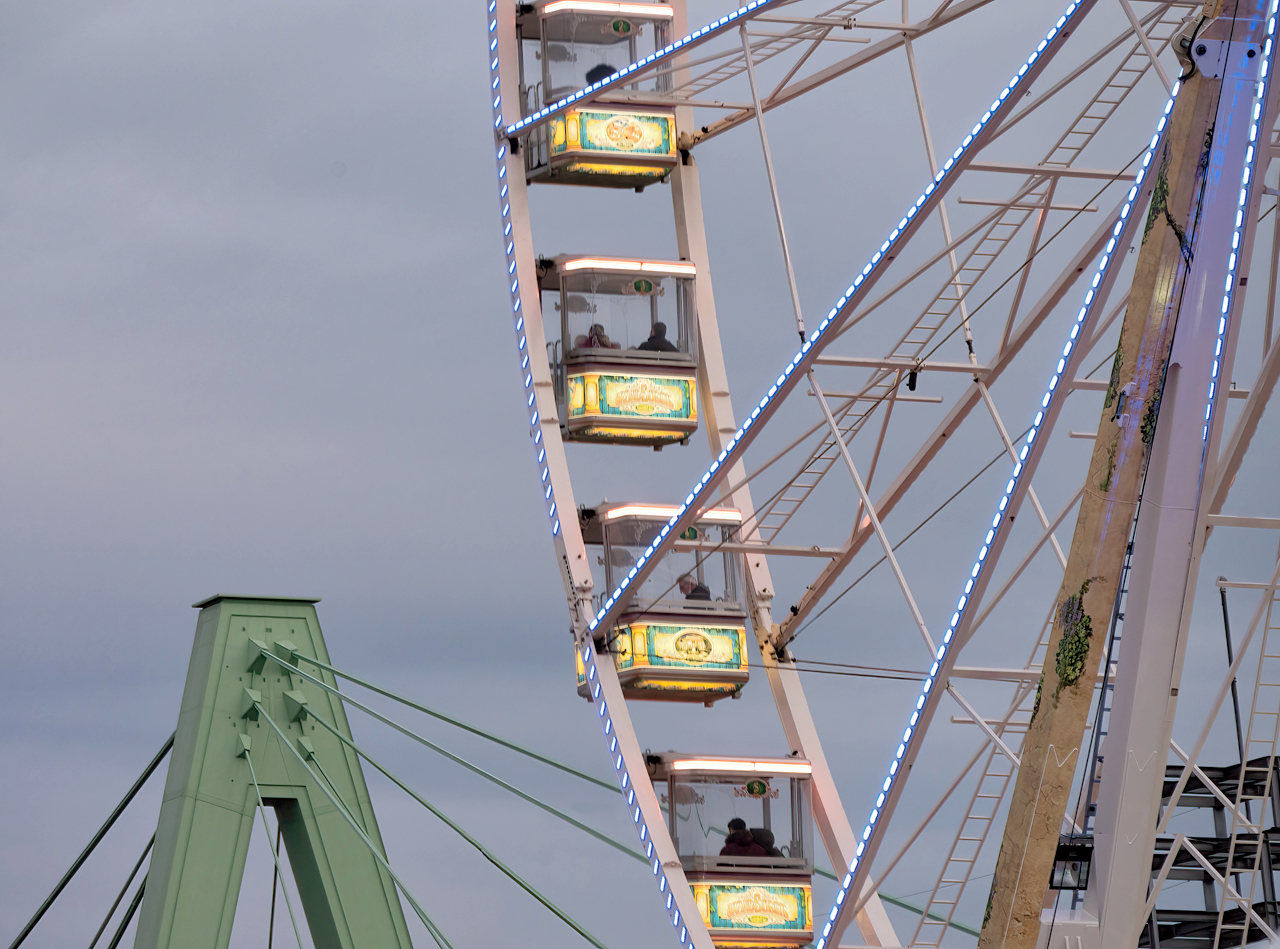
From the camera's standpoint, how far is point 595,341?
31.7 meters

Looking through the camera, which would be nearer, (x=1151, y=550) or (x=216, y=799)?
(x=1151, y=550)

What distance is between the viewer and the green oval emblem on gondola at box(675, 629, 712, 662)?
30.7 metres

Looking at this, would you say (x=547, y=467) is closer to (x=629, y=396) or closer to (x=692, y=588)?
(x=629, y=396)

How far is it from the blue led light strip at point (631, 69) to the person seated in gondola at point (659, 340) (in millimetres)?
3299

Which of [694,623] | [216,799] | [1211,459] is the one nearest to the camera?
[1211,459]

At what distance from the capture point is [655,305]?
32.3 m

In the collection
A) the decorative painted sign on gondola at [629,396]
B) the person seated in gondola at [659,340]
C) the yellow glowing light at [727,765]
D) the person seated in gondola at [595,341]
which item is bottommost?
the yellow glowing light at [727,765]

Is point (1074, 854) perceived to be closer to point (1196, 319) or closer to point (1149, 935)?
point (1196, 319)

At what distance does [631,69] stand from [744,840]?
34.1 feet

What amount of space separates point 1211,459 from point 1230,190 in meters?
2.25

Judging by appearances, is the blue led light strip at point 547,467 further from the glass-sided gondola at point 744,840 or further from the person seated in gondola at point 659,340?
the person seated in gondola at point 659,340

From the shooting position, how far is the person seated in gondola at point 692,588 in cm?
3092

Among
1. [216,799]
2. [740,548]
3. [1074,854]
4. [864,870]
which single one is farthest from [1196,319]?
[216,799]

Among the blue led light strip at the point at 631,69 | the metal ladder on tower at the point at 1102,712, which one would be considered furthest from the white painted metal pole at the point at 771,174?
the metal ladder on tower at the point at 1102,712
